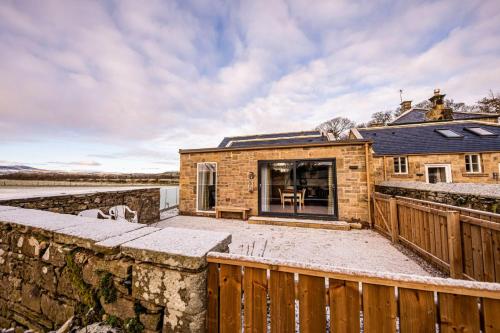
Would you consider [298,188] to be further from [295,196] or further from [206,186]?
[206,186]

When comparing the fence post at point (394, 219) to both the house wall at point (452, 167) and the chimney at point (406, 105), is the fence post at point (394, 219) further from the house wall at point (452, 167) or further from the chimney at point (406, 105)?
the chimney at point (406, 105)

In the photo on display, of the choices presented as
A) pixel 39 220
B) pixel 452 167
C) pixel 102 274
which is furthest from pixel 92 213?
pixel 452 167

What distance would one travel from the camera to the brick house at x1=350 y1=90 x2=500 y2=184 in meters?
10.8

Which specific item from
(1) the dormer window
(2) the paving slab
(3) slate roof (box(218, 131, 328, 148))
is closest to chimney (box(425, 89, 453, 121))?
(1) the dormer window

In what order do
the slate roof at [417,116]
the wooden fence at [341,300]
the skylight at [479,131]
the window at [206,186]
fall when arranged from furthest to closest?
the slate roof at [417,116], the skylight at [479,131], the window at [206,186], the wooden fence at [341,300]

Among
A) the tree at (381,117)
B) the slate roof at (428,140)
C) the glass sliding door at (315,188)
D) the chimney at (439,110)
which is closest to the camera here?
the glass sliding door at (315,188)

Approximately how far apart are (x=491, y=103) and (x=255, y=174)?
27841mm

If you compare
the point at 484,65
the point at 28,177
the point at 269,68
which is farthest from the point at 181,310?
the point at 28,177

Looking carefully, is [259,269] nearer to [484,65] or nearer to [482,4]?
[482,4]

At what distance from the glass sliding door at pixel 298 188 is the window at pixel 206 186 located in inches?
82.8

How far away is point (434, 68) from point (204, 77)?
33.8 feet

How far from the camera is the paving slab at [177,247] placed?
116 centimetres

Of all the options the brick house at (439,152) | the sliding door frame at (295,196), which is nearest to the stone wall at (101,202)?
the sliding door frame at (295,196)

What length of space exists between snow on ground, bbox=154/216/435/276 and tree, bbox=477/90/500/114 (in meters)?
25.8
